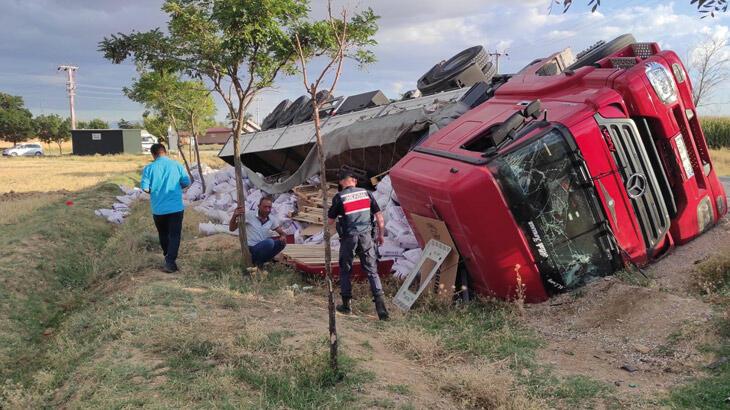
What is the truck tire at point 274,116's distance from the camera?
635 inches

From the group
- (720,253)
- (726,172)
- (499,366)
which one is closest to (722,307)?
(720,253)

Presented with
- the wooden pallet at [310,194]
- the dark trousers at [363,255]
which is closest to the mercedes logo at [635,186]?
the dark trousers at [363,255]

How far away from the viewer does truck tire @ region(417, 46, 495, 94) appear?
1095 cm

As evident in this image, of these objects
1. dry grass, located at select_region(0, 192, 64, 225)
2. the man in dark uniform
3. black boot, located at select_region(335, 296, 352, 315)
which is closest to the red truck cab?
the man in dark uniform

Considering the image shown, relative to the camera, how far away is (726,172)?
63.8 ft

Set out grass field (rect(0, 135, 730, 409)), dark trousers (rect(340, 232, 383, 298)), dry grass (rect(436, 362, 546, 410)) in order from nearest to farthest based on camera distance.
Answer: dry grass (rect(436, 362, 546, 410)) < grass field (rect(0, 135, 730, 409)) < dark trousers (rect(340, 232, 383, 298))

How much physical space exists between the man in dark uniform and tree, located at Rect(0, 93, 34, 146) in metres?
70.4

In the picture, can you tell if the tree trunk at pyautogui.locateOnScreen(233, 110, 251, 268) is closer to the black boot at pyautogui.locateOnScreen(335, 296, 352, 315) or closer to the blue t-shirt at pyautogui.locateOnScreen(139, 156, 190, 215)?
the blue t-shirt at pyautogui.locateOnScreen(139, 156, 190, 215)

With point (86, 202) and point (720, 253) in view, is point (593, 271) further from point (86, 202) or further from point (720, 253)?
point (86, 202)

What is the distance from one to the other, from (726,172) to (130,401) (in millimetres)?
20804

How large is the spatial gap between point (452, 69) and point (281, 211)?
4.20 metres

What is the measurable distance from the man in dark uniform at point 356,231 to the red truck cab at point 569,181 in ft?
2.10

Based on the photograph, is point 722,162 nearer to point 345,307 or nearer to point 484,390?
point 345,307

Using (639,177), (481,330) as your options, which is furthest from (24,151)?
(639,177)
